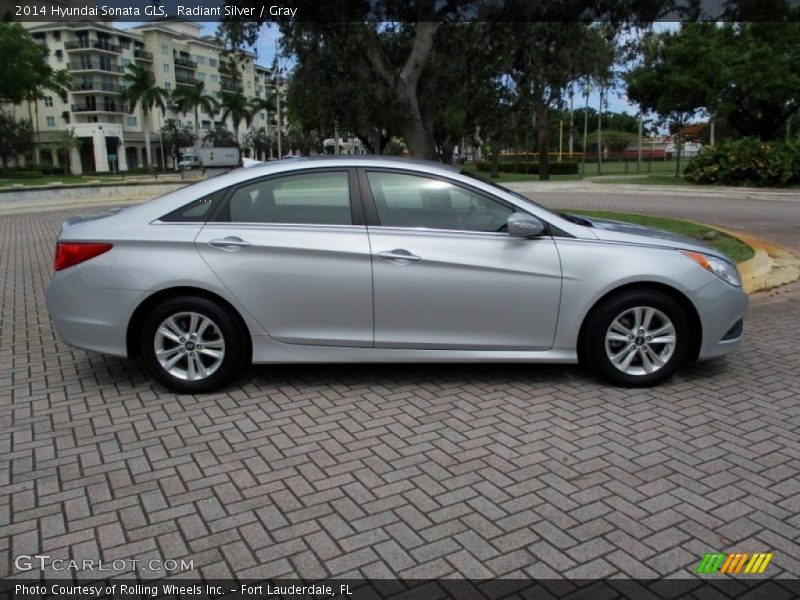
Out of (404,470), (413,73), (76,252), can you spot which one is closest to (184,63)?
(413,73)

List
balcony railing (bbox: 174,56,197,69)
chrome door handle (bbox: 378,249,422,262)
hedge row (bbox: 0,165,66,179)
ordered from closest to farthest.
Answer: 1. chrome door handle (bbox: 378,249,422,262)
2. hedge row (bbox: 0,165,66,179)
3. balcony railing (bbox: 174,56,197,69)

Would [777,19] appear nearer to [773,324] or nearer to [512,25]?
[512,25]

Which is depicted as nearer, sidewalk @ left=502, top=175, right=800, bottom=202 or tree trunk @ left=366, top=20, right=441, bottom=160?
tree trunk @ left=366, top=20, right=441, bottom=160

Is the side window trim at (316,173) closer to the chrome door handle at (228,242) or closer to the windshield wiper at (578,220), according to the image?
the chrome door handle at (228,242)

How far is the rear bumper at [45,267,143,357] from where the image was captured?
477cm

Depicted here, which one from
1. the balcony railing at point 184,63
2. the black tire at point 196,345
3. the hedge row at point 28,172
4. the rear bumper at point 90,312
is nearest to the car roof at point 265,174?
the rear bumper at point 90,312

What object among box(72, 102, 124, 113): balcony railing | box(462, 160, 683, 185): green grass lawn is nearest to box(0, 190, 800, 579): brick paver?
box(462, 160, 683, 185): green grass lawn

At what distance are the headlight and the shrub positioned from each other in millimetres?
24291

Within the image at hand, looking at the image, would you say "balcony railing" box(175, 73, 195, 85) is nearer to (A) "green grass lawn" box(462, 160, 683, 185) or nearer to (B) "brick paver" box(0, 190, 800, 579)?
(A) "green grass lawn" box(462, 160, 683, 185)

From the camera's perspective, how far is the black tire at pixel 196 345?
15.7ft

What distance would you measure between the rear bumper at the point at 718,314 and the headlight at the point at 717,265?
57mm

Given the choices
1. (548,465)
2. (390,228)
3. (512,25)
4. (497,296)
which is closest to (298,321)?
(390,228)

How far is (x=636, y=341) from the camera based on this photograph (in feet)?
16.0

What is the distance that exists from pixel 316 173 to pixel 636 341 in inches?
101
